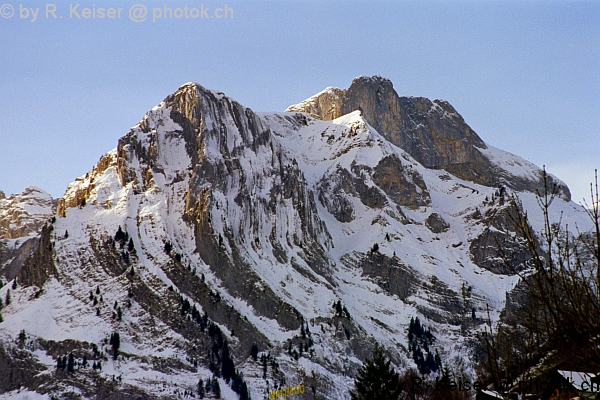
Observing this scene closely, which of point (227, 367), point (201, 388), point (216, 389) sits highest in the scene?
point (227, 367)

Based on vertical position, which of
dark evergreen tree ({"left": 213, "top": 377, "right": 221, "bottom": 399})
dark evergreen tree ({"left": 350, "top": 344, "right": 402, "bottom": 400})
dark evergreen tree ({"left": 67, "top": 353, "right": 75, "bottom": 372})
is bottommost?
dark evergreen tree ({"left": 350, "top": 344, "right": 402, "bottom": 400})

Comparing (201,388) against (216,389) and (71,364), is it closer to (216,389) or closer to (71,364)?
(216,389)

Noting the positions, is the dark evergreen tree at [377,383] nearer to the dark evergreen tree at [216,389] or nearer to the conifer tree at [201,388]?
the dark evergreen tree at [216,389]

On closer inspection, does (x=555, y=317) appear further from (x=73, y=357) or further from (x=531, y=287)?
(x=73, y=357)

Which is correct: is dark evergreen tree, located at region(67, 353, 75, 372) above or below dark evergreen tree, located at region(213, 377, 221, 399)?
above

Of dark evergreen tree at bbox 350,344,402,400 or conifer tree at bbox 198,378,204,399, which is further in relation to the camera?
conifer tree at bbox 198,378,204,399

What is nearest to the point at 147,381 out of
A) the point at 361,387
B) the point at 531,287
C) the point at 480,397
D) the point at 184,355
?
the point at 184,355

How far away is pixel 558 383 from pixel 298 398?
521 ft

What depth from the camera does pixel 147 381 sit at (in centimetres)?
19038

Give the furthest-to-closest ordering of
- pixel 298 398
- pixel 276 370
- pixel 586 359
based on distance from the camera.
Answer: pixel 276 370 < pixel 298 398 < pixel 586 359

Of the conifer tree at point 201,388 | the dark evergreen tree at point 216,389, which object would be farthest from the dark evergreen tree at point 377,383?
the conifer tree at point 201,388

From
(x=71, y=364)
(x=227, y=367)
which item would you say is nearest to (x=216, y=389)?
(x=227, y=367)

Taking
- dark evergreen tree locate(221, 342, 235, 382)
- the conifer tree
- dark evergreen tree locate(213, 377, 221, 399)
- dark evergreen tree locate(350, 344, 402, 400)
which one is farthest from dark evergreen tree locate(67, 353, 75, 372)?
dark evergreen tree locate(350, 344, 402, 400)

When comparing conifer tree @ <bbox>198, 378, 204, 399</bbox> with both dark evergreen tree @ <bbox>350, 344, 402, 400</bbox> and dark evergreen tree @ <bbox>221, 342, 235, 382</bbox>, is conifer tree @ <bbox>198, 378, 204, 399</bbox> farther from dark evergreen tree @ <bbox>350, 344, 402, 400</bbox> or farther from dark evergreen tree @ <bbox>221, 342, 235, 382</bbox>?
dark evergreen tree @ <bbox>350, 344, 402, 400</bbox>
